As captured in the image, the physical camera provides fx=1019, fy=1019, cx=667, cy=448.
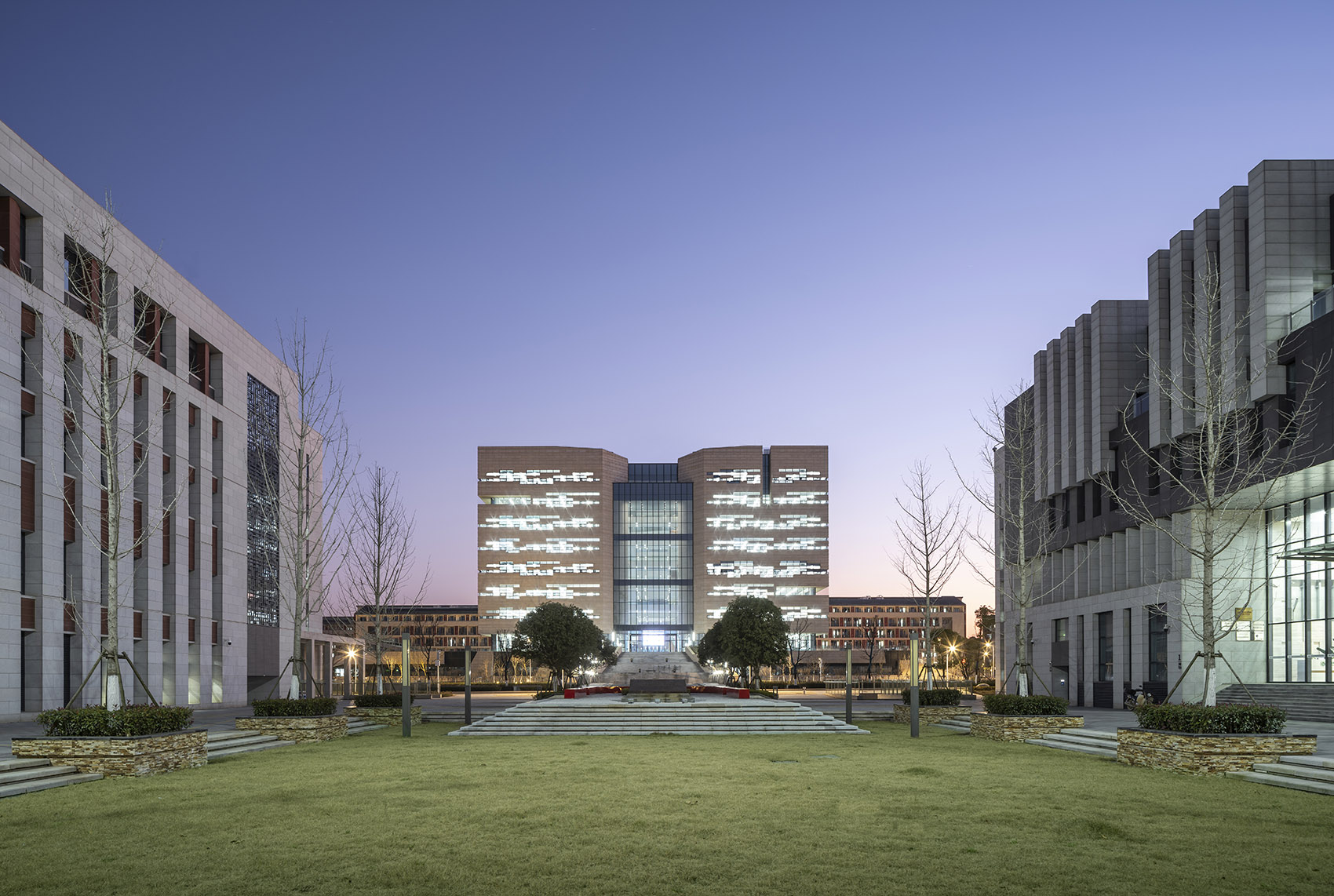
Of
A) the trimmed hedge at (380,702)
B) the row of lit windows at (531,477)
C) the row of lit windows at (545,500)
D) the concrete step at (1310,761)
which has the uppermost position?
the row of lit windows at (531,477)

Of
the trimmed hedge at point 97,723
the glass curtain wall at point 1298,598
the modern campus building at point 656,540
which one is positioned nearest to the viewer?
the trimmed hedge at point 97,723

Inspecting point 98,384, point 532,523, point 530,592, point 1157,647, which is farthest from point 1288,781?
point 532,523

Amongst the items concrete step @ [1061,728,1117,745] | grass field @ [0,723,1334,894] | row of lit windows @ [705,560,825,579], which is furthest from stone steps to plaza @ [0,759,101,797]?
row of lit windows @ [705,560,825,579]

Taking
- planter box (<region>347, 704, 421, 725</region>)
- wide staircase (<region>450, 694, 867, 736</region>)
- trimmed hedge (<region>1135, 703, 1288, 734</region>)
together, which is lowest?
planter box (<region>347, 704, 421, 725</region>)

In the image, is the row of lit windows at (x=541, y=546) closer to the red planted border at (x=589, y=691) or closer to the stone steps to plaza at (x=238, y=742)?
the red planted border at (x=589, y=691)

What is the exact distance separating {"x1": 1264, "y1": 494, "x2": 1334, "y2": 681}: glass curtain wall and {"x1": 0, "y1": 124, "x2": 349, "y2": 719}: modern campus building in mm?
40749

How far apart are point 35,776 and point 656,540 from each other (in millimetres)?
176441

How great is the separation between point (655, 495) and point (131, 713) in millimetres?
174419

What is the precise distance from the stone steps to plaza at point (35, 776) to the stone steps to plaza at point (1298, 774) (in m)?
23.3

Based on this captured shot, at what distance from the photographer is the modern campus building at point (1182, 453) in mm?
39469

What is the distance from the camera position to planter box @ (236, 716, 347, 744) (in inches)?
1209

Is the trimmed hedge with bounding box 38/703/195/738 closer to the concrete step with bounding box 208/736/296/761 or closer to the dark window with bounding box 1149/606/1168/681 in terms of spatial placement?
the concrete step with bounding box 208/736/296/761

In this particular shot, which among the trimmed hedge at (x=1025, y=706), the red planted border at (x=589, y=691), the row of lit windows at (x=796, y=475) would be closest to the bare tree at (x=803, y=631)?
the row of lit windows at (x=796, y=475)

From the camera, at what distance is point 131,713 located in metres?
21.7
